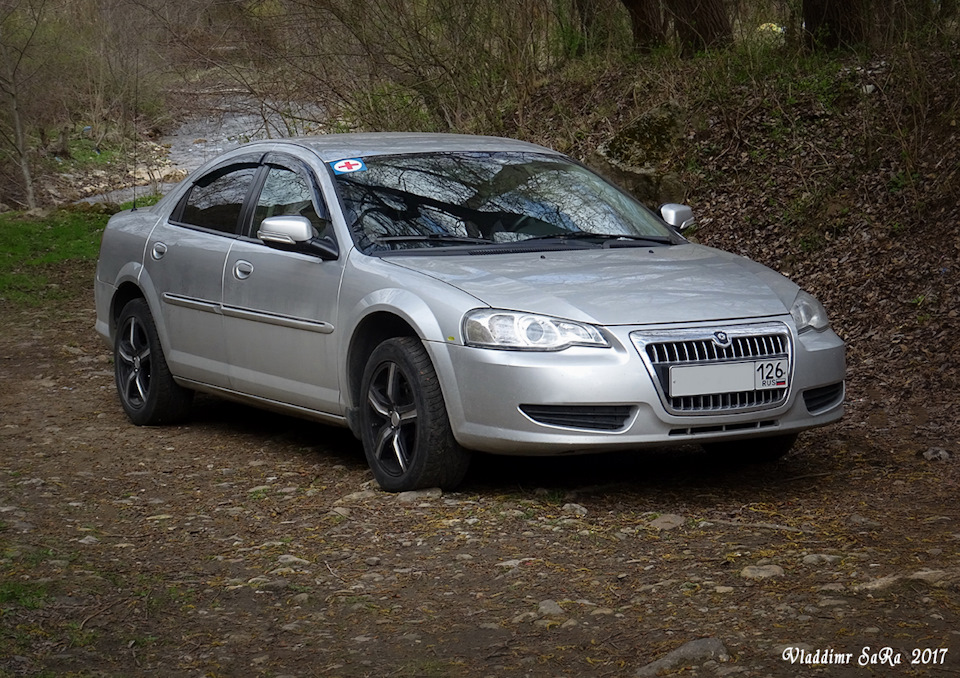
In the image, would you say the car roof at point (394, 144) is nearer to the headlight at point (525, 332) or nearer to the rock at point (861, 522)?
the headlight at point (525, 332)

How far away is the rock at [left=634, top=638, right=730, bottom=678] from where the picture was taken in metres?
3.82

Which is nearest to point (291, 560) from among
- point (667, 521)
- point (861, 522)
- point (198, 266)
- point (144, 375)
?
point (667, 521)

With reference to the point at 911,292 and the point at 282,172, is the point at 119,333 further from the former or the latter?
the point at 911,292

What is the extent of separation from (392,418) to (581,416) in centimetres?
97

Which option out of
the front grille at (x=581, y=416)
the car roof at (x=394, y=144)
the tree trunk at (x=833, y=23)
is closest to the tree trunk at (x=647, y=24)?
the tree trunk at (x=833, y=23)

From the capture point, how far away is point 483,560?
5.02 metres

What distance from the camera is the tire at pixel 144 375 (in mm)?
7816

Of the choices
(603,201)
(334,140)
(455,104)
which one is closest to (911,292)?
(603,201)

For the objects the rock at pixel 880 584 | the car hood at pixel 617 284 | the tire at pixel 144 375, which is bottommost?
the tire at pixel 144 375

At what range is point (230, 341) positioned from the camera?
708 cm

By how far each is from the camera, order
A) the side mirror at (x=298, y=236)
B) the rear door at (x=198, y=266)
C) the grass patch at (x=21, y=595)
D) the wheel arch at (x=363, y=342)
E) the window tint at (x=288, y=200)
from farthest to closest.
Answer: the rear door at (x=198, y=266)
the window tint at (x=288, y=200)
the side mirror at (x=298, y=236)
the wheel arch at (x=363, y=342)
the grass patch at (x=21, y=595)

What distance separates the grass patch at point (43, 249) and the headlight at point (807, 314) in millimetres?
10212

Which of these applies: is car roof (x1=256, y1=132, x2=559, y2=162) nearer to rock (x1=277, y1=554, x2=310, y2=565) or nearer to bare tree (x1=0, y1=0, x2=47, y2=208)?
rock (x1=277, y1=554, x2=310, y2=565)

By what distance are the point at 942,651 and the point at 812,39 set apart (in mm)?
10673
